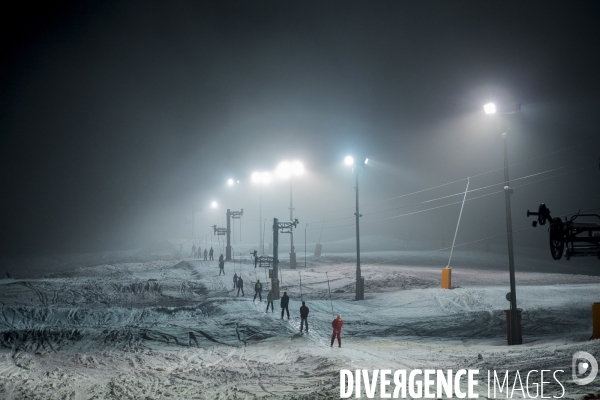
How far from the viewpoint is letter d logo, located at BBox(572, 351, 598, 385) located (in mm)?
8641

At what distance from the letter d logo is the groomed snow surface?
7.4 inches

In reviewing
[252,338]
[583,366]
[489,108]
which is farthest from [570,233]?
[252,338]

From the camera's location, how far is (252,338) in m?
16.9

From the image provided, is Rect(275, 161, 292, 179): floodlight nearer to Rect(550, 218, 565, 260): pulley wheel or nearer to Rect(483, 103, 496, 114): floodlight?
Rect(483, 103, 496, 114): floodlight

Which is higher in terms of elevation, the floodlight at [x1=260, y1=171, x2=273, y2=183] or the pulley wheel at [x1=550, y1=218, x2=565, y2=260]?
the floodlight at [x1=260, y1=171, x2=273, y2=183]

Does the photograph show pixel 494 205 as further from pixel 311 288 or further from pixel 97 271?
pixel 97 271

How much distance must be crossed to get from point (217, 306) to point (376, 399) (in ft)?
52.6

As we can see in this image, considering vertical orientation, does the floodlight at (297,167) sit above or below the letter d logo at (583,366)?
above

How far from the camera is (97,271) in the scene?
4531 cm

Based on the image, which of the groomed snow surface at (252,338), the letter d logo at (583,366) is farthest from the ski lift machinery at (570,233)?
the groomed snow surface at (252,338)

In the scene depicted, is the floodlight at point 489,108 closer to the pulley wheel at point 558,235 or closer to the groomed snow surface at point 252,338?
the pulley wheel at point 558,235

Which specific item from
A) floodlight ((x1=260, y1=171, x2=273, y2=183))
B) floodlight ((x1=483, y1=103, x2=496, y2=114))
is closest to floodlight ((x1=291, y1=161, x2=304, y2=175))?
floodlight ((x1=260, y1=171, x2=273, y2=183))

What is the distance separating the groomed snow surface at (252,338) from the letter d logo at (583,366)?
19 centimetres

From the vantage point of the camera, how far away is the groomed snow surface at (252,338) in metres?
10.9
